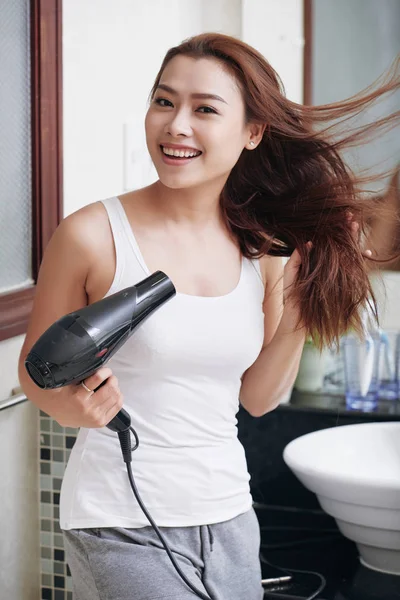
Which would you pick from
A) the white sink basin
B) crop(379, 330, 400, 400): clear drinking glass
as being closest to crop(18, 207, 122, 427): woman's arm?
the white sink basin

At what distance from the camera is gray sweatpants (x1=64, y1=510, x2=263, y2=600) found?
1216 mm

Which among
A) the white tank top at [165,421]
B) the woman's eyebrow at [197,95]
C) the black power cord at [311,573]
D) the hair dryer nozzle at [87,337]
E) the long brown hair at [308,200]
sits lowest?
the black power cord at [311,573]

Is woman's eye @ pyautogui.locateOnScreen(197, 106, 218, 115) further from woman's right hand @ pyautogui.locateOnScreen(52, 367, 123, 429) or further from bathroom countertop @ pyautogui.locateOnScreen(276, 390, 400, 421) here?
bathroom countertop @ pyautogui.locateOnScreen(276, 390, 400, 421)

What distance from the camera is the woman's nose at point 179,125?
1236mm

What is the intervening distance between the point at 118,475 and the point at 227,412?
203 mm

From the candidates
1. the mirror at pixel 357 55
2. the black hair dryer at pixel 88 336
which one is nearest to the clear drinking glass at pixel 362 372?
the mirror at pixel 357 55

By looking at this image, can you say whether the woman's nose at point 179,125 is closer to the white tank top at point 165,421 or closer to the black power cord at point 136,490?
the white tank top at point 165,421

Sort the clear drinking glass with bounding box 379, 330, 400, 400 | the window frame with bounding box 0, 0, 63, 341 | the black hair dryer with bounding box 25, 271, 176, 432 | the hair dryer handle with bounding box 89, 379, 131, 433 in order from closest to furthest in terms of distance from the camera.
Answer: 1. the black hair dryer with bounding box 25, 271, 176, 432
2. the hair dryer handle with bounding box 89, 379, 131, 433
3. the window frame with bounding box 0, 0, 63, 341
4. the clear drinking glass with bounding box 379, 330, 400, 400

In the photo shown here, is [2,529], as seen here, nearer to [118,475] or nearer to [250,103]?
[118,475]

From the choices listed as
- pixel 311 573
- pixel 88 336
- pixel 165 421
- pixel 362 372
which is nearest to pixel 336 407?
pixel 362 372

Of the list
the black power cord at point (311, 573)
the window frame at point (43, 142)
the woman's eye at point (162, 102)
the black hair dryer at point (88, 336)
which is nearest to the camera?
the black hair dryer at point (88, 336)

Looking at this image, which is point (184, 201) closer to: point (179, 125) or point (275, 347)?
point (179, 125)

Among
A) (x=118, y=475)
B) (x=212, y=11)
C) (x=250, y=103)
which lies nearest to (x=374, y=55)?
(x=212, y=11)

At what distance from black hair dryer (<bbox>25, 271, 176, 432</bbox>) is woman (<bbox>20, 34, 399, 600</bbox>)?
0.05m
